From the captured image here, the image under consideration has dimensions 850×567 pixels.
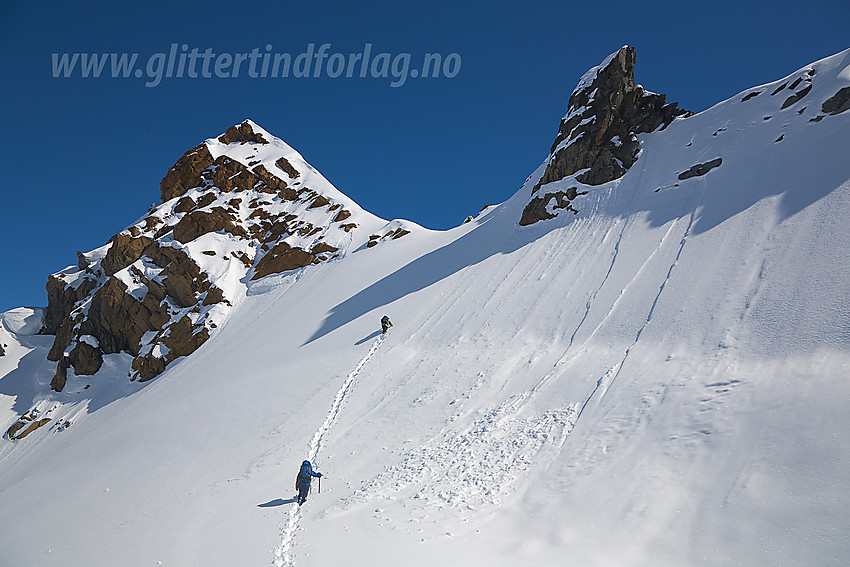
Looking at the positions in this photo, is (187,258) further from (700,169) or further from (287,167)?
(700,169)

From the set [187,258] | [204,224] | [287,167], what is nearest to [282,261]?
[187,258]

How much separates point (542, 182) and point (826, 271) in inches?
744

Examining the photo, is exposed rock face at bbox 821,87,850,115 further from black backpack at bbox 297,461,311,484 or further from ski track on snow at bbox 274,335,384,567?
black backpack at bbox 297,461,311,484

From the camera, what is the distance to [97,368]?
36.2 m

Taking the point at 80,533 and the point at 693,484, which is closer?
the point at 693,484

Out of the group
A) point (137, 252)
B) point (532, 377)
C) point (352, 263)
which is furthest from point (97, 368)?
point (532, 377)

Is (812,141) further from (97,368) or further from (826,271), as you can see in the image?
(97,368)

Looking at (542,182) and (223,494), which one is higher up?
(542,182)

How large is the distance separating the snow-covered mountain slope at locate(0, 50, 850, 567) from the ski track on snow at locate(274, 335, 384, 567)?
0.07 m

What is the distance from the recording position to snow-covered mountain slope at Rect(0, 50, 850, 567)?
7395mm

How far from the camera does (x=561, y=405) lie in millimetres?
11484

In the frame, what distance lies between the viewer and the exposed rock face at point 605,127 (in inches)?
1032

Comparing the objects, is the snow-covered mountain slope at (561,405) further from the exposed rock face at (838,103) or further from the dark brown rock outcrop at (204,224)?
the dark brown rock outcrop at (204,224)

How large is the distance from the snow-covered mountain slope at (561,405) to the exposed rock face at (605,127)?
875mm
